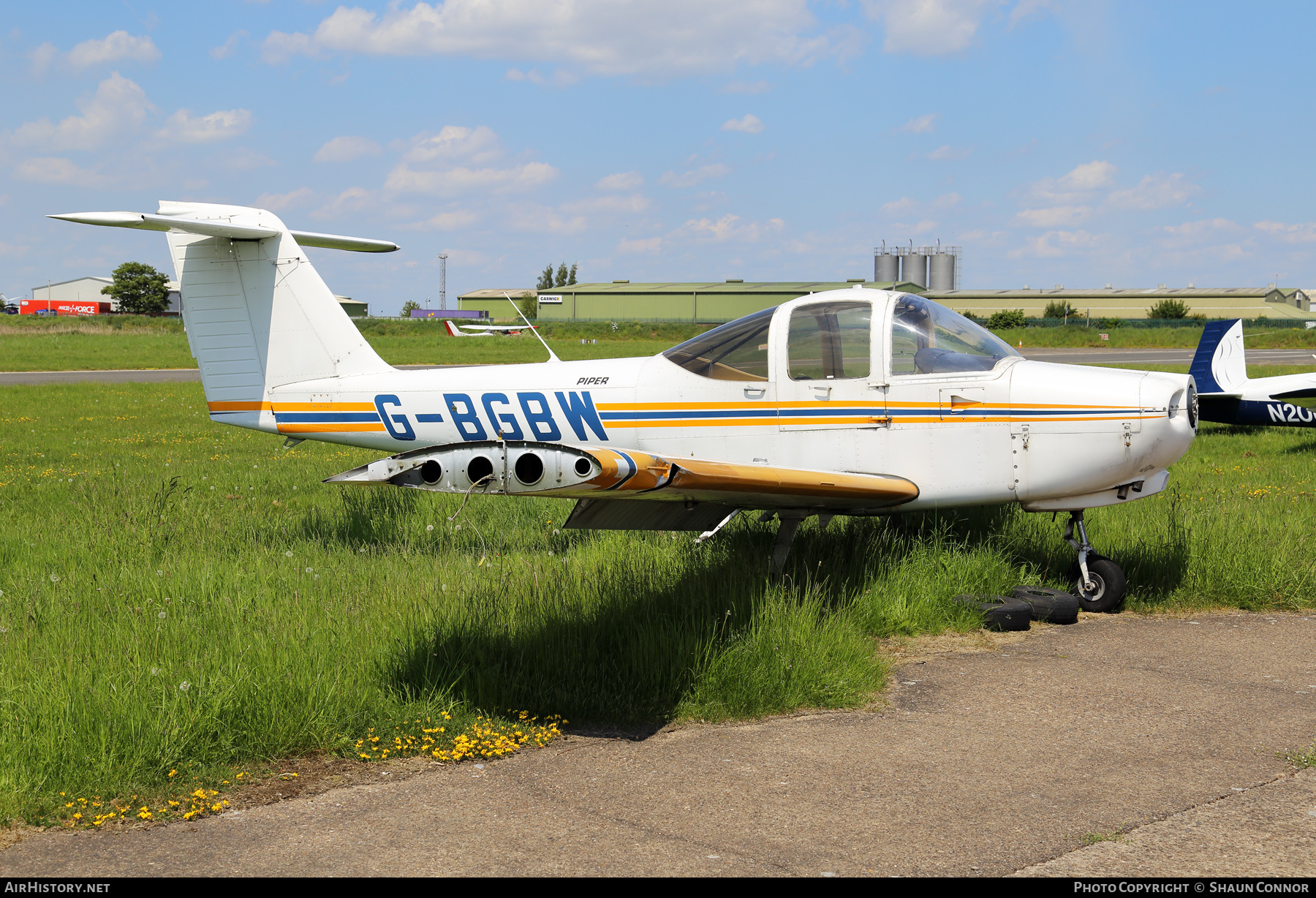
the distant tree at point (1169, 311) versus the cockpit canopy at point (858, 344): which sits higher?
the distant tree at point (1169, 311)

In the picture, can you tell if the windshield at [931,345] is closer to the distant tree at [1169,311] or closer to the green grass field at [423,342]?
the green grass field at [423,342]

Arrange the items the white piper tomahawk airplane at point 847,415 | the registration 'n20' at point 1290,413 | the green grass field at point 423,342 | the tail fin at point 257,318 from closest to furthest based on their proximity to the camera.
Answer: the white piper tomahawk airplane at point 847,415
the tail fin at point 257,318
the registration 'n20' at point 1290,413
the green grass field at point 423,342

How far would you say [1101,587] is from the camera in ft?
23.0

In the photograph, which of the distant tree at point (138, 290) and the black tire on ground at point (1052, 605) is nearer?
the black tire on ground at point (1052, 605)

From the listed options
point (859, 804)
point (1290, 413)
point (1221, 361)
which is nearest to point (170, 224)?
point (859, 804)

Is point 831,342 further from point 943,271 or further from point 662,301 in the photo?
point 943,271

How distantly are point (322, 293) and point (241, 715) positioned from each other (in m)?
4.96

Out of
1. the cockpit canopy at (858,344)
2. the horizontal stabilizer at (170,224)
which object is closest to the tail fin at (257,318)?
the horizontal stabilizer at (170,224)

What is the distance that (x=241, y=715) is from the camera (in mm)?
4453

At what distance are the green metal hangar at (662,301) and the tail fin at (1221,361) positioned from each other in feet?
209

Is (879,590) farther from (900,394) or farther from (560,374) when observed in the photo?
(560,374)

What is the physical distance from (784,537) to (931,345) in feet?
5.30

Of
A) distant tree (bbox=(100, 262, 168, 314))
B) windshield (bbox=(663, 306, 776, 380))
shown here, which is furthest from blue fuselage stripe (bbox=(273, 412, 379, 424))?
distant tree (bbox=(100, 262, 168, 314))

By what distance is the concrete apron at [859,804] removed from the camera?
A: 3.37 m
